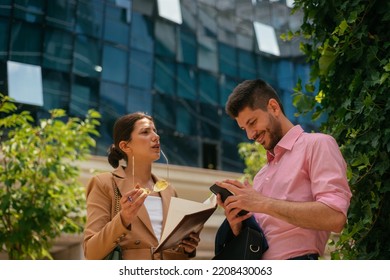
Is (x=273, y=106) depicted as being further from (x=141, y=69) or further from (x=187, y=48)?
(x=187, y=48)

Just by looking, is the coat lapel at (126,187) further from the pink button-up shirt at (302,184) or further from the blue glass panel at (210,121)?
the blue glass panel at (210,121)

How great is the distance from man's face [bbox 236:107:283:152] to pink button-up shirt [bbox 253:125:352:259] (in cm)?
4

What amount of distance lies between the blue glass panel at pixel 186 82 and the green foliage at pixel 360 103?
10.4m

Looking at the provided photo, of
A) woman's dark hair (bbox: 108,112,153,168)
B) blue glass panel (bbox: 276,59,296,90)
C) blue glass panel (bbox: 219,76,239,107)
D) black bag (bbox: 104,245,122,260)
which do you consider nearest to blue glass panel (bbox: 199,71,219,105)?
blue glass panel (bbox: 219,76,239,107)

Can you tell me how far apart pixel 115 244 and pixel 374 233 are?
1179 millimetres

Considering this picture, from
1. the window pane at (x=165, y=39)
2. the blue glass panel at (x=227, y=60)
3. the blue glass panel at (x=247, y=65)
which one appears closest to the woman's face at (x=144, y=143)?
the window pane at (x=165, y=39)

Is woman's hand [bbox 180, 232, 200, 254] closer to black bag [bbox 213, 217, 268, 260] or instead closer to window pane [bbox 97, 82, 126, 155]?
black bag [bbox 213, 217, 268, 260]

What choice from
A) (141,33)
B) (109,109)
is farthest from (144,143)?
(141,33)

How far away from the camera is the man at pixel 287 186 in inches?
81.7

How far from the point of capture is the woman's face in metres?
2.86

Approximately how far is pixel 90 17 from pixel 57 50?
44.3 inches

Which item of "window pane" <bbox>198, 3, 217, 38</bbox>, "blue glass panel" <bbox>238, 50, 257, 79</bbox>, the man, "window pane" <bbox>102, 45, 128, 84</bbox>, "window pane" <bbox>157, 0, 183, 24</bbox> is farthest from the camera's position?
"blue glass panel" <bbox>238, 50, 257, 79</bbox>
